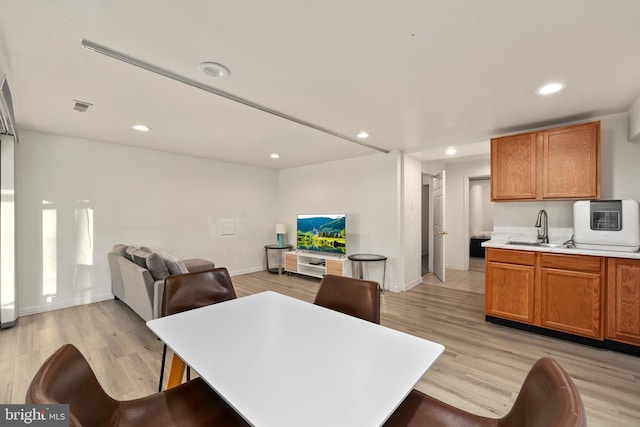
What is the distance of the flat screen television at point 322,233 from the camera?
16.5 feet

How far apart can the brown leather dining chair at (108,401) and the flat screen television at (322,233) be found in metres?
3.90

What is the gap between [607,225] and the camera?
106 inches

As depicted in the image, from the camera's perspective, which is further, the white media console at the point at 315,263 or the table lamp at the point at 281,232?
the table lamp at the point at 281,232

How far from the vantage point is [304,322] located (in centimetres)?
140

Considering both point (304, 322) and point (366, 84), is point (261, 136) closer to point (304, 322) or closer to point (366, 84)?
point (366, 84)

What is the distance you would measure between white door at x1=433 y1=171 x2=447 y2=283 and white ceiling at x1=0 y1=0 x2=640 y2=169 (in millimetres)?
2082

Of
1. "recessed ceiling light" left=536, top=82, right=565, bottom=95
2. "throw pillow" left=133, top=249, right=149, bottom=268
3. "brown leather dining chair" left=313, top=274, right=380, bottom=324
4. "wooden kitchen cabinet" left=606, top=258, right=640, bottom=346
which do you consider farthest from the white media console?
"recessed ceiling light" left=536, top=82, right=565, bottom=95

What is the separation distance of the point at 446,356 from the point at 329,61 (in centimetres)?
263

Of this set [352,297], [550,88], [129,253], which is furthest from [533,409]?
[129,253]

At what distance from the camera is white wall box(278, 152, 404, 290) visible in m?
4.56

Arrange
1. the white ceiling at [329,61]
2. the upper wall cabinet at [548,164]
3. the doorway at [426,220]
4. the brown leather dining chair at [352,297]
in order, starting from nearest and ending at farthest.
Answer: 1. the white ceiling at [329,61]
2. the brown leather dining chair at [352,297]
3. the upper wall cabinet at [548,164]
4. the doorway at [426,220]

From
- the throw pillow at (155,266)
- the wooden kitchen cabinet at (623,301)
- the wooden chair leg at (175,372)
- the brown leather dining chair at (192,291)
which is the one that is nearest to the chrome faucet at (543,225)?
the wooden kitchen cabinet at (623,301)

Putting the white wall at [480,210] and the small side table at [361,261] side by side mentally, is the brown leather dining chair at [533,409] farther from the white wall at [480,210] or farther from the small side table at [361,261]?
the white wall at [480,210]

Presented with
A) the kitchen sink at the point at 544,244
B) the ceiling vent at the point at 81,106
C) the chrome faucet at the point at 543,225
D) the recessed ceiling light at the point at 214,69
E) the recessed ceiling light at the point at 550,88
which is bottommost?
the kitchen sink at the point at 544,244
